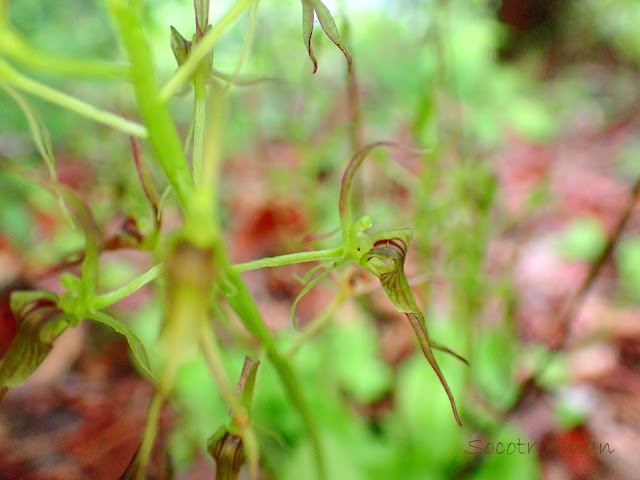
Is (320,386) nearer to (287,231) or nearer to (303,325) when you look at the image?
(303,325)

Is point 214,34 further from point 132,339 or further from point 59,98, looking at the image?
point 132,339

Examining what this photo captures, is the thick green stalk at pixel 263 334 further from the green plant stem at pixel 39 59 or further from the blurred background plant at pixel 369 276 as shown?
the green plant stem at pixel 39 59

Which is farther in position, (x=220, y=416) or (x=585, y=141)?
(x=585, y=141)

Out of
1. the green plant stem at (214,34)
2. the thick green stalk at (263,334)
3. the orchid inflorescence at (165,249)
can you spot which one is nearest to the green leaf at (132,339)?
the orchid inflorescence at (165,249)

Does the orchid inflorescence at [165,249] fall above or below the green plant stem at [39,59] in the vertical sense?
below

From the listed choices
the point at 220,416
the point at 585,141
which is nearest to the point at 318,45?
the point at 220,416

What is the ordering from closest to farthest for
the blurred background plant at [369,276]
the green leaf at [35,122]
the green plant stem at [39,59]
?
the green plant stem at [39,59], the green leaf at [35,122], the blurred background plant at [369,276]

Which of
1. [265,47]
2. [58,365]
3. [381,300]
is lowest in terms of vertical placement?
[58,365]
